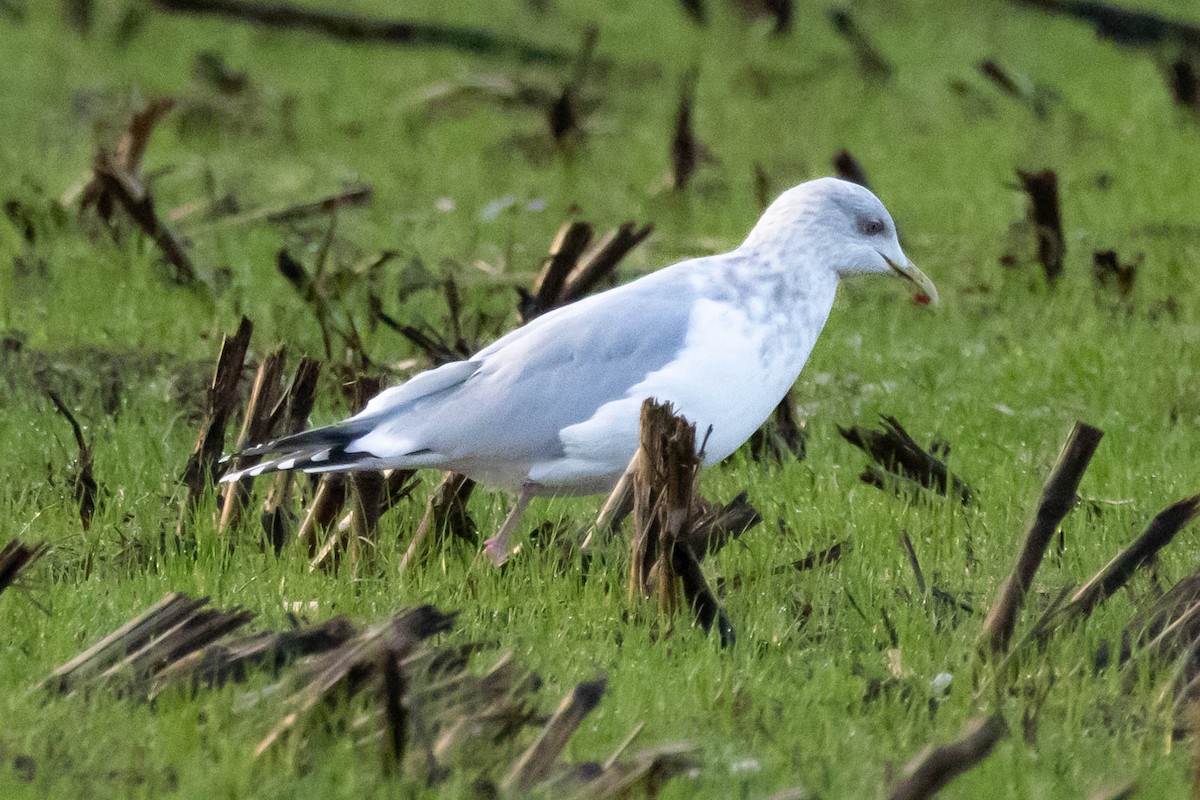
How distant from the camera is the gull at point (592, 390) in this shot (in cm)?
449

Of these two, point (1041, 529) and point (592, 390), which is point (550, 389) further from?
point (1041, 529)

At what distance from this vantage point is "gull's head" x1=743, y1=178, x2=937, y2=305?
4.86 metres

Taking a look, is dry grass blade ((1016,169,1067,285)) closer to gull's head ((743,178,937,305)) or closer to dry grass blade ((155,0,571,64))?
gull's head ((743,178,937,305))

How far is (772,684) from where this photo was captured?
3.85m

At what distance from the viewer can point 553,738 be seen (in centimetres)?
314

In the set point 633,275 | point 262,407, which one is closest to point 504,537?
point 262,407

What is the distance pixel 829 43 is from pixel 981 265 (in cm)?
583

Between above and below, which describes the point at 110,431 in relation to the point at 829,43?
above

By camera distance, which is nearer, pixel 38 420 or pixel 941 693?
pixel 941 693

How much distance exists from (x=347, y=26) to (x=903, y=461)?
8.36 meters

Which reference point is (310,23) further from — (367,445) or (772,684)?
(772,684)

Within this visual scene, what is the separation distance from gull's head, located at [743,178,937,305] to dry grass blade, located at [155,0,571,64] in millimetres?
7683

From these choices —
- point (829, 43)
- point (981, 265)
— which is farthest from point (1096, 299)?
point (829, 43)

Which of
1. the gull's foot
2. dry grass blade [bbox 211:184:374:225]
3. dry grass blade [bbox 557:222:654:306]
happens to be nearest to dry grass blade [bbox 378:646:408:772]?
the gull's foot
